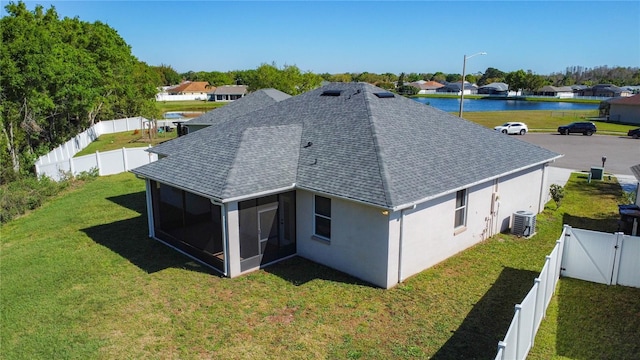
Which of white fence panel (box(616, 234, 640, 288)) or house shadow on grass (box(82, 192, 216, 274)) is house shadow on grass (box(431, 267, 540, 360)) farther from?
house shadow on grass (box(82, 192, 216, 274))

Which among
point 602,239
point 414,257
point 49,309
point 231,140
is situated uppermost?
point 231,140

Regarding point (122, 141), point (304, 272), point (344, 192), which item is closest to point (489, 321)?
point (344, 192)

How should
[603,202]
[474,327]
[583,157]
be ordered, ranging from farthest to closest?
[583,157] → [603,202] → [474,327]

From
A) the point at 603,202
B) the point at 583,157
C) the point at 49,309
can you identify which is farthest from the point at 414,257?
the point at 583,157

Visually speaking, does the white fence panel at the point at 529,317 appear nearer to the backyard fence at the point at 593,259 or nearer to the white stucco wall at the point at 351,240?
the backyard fence at the point at 593,259

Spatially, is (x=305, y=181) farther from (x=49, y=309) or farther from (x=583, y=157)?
(x=583, y=157)

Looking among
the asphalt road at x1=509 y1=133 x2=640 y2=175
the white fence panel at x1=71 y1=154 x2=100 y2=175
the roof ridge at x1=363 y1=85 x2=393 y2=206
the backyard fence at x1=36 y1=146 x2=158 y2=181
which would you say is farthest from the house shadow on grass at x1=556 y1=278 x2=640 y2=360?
the white fence panel at x1=71 y1=154 x2=100 y2=175

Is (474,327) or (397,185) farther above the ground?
(397,185)
